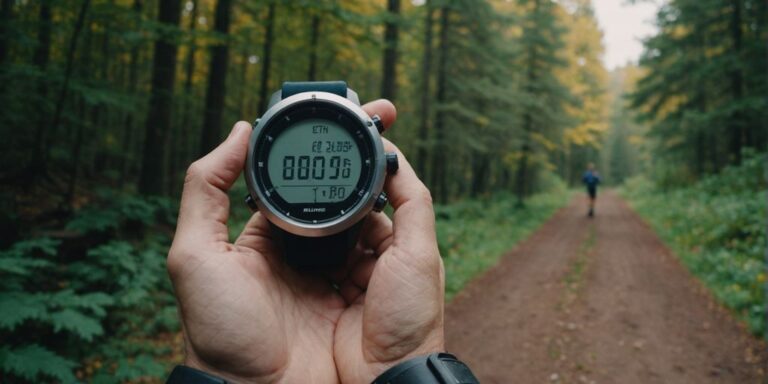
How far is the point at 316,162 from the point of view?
2.08 m

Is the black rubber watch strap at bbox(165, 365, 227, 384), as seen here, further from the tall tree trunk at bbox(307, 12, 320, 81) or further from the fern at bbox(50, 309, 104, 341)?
the tall tree trunk at bbox(307, 12, 320, 81)

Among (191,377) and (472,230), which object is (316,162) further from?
(472,230)

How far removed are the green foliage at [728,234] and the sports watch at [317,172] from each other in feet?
22.6

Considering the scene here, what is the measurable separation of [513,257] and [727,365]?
6584 millimetres

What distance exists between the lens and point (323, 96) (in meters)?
2.03

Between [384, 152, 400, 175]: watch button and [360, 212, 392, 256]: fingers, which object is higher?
[384, 152, 400, 175]: watch button

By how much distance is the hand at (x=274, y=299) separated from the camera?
1.78m

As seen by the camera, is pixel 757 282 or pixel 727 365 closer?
pixel 727 365

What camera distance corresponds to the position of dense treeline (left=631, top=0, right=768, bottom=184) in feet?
55.1

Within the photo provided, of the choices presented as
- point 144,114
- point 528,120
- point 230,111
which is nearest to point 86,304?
point 144,114

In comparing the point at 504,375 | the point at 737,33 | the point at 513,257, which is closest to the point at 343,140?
the point at 504,375

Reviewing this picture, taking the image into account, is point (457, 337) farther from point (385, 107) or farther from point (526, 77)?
point (526, 77)

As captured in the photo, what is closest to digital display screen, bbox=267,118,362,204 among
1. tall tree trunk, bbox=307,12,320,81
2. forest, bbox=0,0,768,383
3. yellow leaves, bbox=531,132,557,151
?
forest, bbox=0,0,768,383

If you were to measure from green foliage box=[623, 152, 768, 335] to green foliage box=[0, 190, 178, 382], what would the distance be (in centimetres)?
806
